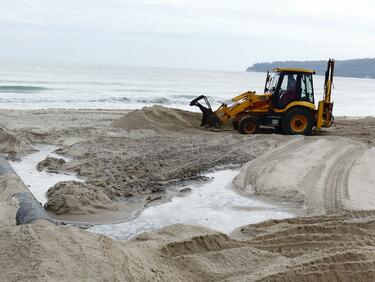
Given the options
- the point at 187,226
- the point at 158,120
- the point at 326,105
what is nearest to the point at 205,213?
the point at 187,226

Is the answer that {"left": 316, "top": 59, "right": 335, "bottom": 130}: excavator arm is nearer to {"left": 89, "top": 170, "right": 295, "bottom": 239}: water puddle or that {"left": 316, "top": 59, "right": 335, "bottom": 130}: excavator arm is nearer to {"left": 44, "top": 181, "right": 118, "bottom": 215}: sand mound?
{"left": 89, "top": 170, "right": 295, "bottom": 239}: water puddle

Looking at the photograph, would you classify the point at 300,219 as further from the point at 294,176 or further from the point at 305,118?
the point at 305,118

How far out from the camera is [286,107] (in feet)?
45.6

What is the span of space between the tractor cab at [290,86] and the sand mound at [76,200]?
8.10m

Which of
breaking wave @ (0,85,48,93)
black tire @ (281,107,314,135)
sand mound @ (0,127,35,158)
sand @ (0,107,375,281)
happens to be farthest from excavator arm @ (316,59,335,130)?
breaking wave @ (0,85,48,93)

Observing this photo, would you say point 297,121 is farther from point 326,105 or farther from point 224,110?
point 224,110

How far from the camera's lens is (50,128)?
45.0 ft

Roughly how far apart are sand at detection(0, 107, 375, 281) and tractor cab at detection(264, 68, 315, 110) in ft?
5.01

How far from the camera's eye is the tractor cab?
537 inches

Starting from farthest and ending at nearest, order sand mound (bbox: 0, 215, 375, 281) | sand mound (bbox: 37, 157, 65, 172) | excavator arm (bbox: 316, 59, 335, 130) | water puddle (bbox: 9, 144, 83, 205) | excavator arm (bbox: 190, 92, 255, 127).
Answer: excavator arm (bbox: 190, 92, 255, 127), excavator arm (bbox: 316, 59, 335, 130), sand mound (bbox: 37, 157, 65, 172), water puddle (bbox: 9, 144, 83, 205), sand mound (bbox: 0, 215, 375, 281)

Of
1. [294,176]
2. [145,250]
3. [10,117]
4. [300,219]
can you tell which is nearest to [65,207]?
[145,250]

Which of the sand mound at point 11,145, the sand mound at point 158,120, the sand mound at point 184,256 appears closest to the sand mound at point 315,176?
the sand mound at point 184,256

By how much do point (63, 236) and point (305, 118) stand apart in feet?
36.5

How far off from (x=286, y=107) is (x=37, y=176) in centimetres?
810
